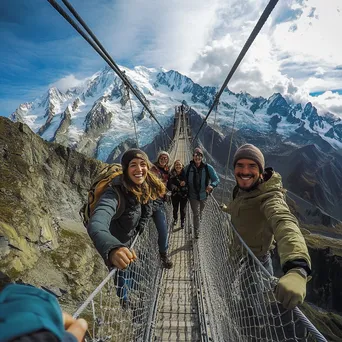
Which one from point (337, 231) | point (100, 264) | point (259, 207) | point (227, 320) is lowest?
point (227, 320)

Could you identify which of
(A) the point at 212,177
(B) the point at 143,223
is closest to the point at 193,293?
(B) the point at 143,223

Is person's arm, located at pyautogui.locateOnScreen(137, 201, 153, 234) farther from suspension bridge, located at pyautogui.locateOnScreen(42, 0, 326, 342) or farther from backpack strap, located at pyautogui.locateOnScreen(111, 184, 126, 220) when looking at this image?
backpack strap, located at pyautogui.locateOnScreen(111, 184, 126, 220)

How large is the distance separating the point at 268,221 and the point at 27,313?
54.7 inches

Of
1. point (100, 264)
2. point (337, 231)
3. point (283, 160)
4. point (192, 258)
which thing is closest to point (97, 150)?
point (283, 160)

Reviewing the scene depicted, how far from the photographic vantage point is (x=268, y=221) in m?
1.67

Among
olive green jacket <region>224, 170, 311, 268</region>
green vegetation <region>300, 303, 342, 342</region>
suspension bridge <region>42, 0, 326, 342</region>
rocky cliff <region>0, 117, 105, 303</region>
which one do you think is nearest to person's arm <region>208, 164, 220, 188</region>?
suspension bridge <region>42, 0, 326, 342</region>

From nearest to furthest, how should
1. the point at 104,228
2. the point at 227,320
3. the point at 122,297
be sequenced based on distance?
the point at 104,228
the point at 122,297
the point at 227,320

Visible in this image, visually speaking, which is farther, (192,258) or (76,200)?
(76,200)

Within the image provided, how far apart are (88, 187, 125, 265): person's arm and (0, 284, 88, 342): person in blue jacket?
28.2 inches

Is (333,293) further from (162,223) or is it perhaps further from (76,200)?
Answer: (162,223)

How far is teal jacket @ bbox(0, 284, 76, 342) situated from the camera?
564 millimetres

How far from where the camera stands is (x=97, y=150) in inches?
6122

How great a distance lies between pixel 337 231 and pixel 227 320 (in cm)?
8690

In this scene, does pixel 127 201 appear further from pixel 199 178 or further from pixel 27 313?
pixel 199 178
